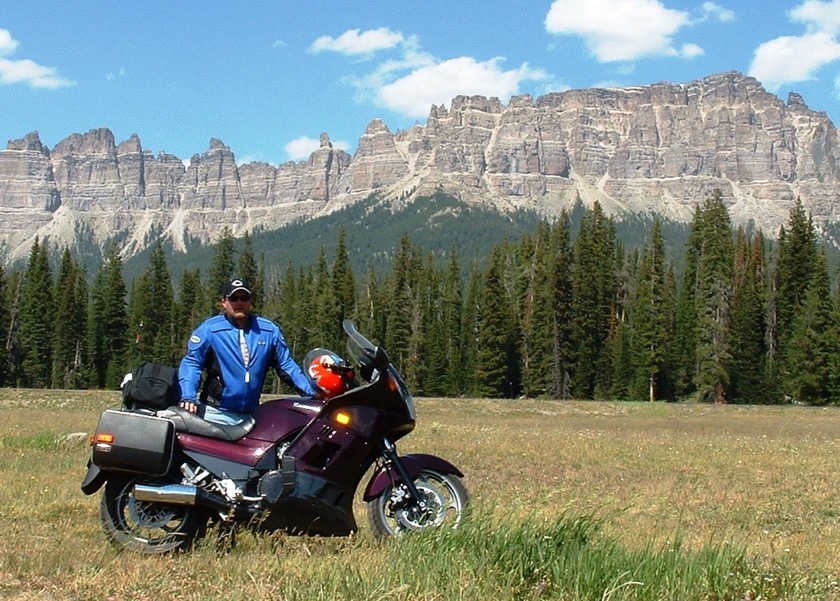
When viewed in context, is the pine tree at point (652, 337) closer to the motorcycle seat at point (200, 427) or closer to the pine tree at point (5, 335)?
the pine tree at point (5, 335)

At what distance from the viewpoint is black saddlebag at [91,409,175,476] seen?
7.71m

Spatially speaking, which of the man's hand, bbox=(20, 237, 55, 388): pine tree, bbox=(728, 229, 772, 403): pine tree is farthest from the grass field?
bbox=(20, 237, 55, 388): pine tree

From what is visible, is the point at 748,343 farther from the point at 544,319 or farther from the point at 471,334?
the point at 471,334

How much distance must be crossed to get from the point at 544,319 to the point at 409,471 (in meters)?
74.5

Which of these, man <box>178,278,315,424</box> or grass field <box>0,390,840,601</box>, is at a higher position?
man <box>178,278,315,424</box>

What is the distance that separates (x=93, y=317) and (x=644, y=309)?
53924mm

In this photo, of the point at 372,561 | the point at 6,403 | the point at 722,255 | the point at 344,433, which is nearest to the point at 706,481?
the point at 344,433

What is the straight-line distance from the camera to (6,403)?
43.2 metres

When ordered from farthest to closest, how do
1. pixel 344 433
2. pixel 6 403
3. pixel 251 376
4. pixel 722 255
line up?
pixel 722 255 → pixel 6 403 → pixel 251 376 → pixel 344 433

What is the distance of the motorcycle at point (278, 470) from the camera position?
7.71 metres

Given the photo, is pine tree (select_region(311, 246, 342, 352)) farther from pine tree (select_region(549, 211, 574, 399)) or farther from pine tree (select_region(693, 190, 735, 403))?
pine tree (select_region(693, 190, 735, 403))

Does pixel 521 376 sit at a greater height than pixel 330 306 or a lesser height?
lesser

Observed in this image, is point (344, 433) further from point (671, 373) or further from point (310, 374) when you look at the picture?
point (671, 373)

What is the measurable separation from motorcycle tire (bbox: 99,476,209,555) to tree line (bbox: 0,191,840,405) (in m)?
63.5
